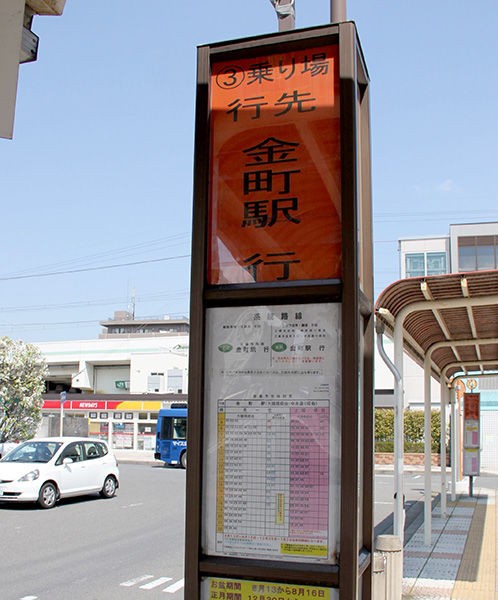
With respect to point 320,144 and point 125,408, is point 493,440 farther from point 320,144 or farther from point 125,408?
point 320,144

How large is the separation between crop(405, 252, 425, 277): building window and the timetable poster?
55581 millimetres

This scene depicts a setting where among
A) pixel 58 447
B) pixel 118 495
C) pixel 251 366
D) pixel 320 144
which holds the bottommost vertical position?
pixel 118 495

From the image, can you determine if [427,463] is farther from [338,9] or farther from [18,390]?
[18,390]

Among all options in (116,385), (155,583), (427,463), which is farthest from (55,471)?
(116,385)

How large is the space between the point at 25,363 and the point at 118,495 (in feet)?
39.5

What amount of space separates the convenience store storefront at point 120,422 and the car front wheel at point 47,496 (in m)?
23.0

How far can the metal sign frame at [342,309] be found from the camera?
2885 millimetres

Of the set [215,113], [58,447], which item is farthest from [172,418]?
[215,113]

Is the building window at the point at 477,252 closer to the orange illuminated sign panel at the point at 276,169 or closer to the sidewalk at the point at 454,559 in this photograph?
the sidewalk at the point at 454,559

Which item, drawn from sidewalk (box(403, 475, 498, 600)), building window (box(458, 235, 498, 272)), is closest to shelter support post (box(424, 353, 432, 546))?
sidewalk (box(403, 475, 498, 600))

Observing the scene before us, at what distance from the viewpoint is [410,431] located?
33.7 metres

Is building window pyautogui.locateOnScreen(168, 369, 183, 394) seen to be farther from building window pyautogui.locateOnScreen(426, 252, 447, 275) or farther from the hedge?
building window pyautogui.locateOnScreen(426, 252, 447, 275)

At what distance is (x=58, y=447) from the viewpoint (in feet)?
52.9

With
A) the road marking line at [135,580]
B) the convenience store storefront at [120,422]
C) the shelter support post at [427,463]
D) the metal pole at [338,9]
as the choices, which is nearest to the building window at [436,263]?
the convenience store storefront at [120,422]
